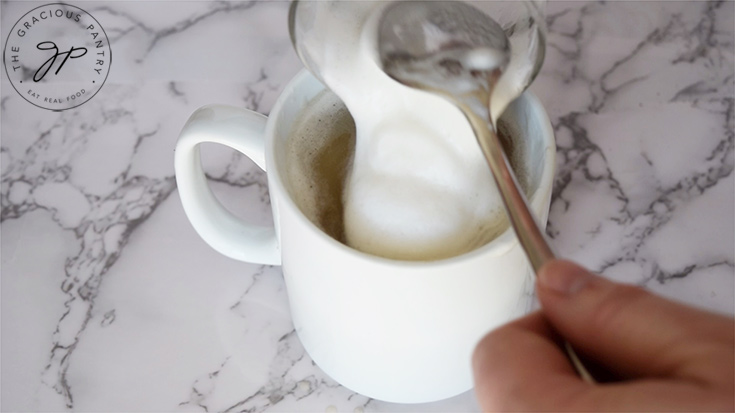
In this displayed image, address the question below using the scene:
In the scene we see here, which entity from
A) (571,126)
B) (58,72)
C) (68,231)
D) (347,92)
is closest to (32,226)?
(68,231)

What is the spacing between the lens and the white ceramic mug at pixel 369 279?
13.0 inches

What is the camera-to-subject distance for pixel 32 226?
542mm

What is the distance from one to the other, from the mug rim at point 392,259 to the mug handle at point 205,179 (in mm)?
19

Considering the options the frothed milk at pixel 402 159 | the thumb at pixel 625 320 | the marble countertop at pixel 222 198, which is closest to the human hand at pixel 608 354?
the thumb at pixel 625 320

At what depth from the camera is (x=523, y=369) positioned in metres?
0.23

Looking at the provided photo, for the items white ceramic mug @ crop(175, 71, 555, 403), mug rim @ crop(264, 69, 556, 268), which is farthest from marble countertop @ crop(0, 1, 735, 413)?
mug rim @ crop(264, 69, 556, 268)

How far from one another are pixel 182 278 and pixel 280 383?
0.10 metres

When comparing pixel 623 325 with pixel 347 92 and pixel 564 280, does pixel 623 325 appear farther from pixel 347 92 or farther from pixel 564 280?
pixel 347 92

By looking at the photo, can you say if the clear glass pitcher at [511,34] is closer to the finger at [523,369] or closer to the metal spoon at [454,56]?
the metal spoon at [454,56]

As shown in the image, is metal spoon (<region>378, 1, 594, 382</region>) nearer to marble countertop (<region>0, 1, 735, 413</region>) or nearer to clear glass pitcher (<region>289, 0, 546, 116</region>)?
clear glass pitcher (<region>289, 0, 546, 116</region>)

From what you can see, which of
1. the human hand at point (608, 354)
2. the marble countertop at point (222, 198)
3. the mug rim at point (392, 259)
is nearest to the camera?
the human hand at point (608, 354)

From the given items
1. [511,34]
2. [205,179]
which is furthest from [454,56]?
[205,179]

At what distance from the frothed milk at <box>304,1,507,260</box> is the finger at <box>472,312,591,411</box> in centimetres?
11

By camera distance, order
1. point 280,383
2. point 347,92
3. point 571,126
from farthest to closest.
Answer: point 571,126
point 280,383
point 347,92
